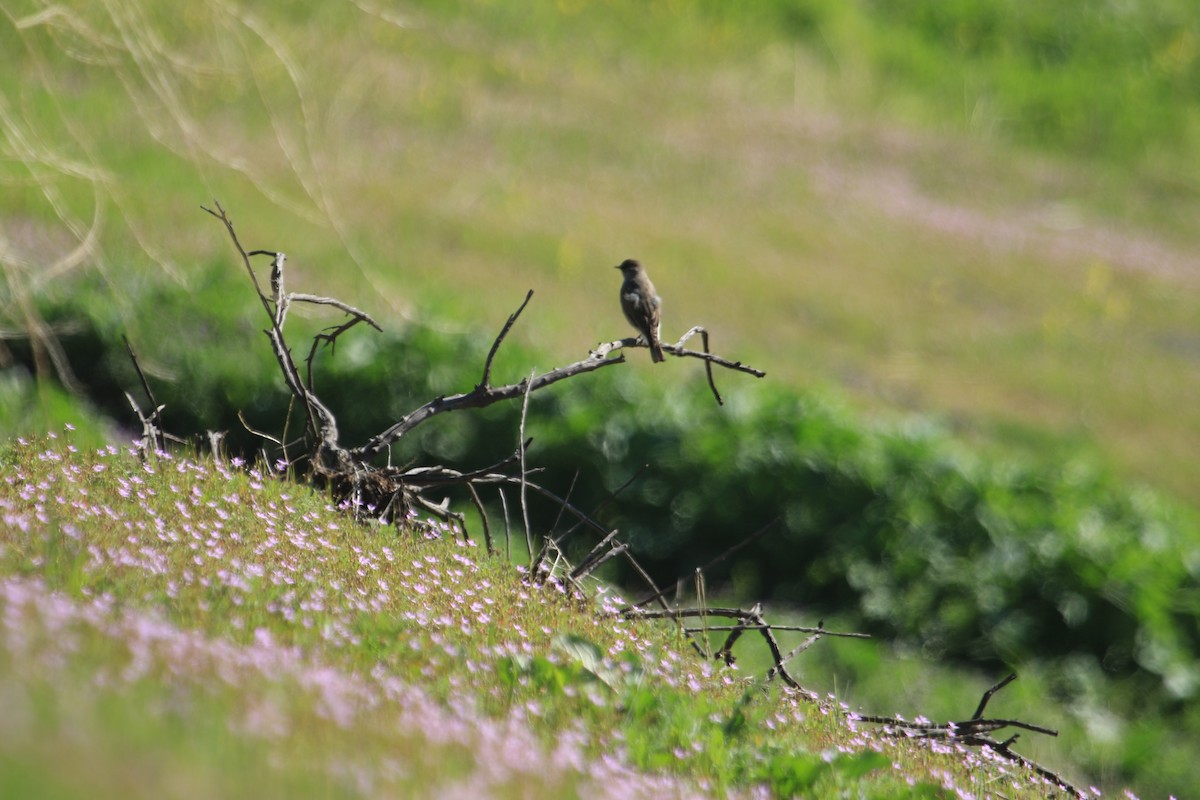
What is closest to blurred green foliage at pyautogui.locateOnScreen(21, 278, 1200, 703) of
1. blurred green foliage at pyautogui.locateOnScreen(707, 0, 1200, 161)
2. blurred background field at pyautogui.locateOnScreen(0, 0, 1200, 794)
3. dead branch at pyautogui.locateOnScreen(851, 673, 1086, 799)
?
blurred background field at pyautogui.locateOnScreen(0, 0, 1200, 794)

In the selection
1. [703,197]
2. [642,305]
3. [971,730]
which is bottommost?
[971,730]

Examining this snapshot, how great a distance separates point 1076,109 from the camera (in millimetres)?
38688

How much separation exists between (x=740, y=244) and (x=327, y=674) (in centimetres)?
2275

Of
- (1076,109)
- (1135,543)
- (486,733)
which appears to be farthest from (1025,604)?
(1076,109)

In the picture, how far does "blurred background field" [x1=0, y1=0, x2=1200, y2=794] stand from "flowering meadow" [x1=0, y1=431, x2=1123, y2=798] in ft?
3.66

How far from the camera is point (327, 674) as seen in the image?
296 cm

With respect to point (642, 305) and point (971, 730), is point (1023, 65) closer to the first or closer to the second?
point (642, 305)

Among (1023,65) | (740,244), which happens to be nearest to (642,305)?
(740,244)

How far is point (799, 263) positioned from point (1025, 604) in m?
15.2

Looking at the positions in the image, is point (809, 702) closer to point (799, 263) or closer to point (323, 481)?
point (323, 481)

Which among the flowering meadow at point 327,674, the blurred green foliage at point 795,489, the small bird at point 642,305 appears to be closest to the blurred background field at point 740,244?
the blurred green foliage at point 795,489

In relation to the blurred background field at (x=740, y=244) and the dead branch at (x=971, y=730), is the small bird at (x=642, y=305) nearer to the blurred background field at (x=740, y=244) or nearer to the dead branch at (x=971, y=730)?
the blurred background field at (x=740, y=244)

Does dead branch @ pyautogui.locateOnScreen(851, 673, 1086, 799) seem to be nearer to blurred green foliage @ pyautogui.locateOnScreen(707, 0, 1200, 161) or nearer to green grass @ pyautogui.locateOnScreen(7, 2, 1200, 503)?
green grass @ pyautogui.locateOnScreen(7, 2, 1200, 503)

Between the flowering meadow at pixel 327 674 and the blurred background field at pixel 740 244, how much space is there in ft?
3.66
